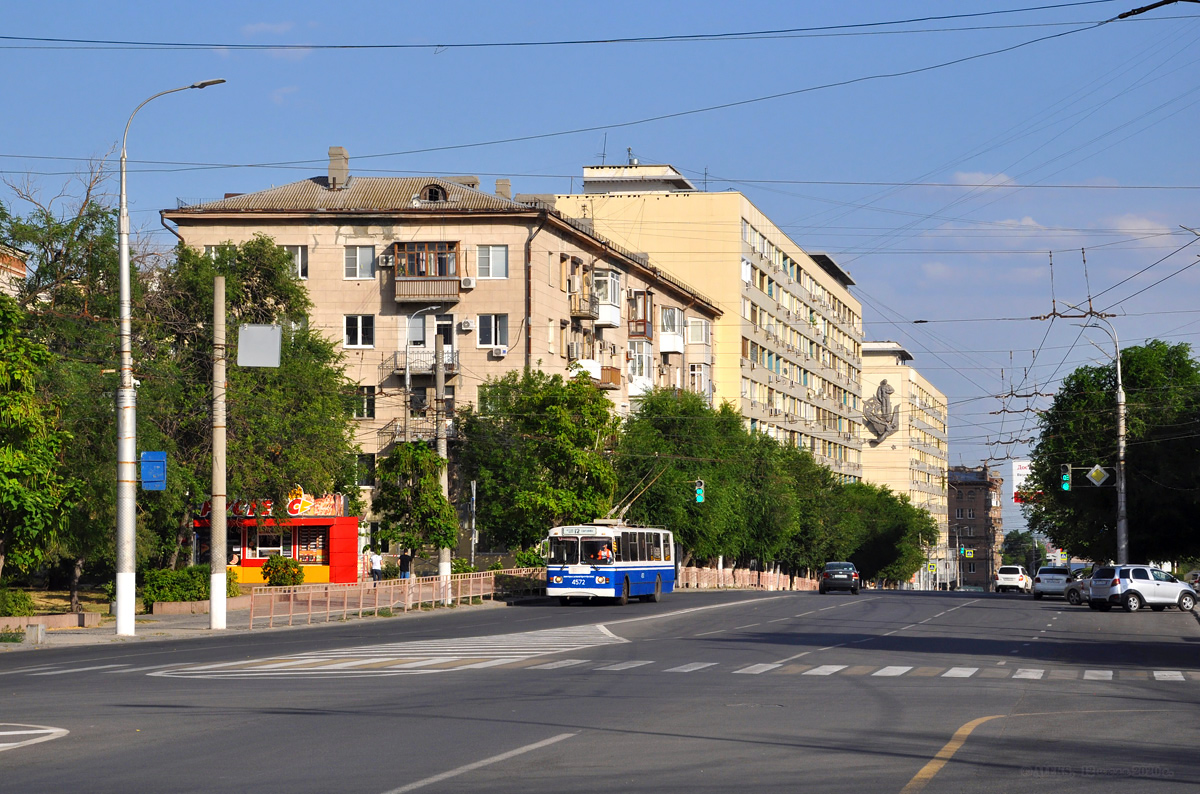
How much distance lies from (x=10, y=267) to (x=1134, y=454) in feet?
172

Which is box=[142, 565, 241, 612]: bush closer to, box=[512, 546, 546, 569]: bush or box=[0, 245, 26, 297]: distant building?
box=[0, 245, 26, 297]: distant building

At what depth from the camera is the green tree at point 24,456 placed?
94.3 ft

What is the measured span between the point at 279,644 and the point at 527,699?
12444 millimetres

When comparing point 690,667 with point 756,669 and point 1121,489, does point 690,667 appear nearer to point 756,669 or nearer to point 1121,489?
point 756,669

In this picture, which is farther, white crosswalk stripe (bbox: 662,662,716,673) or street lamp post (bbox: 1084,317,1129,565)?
street lamp post (bbox: 1084,317,1129,565)

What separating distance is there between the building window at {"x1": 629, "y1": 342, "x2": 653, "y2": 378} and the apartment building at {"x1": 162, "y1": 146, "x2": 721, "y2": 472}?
29.8ft

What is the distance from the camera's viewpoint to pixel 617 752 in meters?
11.2

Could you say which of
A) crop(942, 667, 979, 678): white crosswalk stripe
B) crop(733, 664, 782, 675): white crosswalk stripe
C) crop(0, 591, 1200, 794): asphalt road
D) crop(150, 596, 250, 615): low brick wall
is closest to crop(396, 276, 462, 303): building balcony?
crop(150, 596, 250, 615): low brick wall

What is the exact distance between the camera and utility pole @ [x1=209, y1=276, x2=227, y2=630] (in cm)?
Result: 3161

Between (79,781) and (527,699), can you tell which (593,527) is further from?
(79,781)

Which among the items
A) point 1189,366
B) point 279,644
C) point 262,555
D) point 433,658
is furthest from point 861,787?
point 1189,366

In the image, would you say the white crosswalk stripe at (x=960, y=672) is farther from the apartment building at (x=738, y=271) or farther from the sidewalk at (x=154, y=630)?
the apartment building at (x=738, y=271)

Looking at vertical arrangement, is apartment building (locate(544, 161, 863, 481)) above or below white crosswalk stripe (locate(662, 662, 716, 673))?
above

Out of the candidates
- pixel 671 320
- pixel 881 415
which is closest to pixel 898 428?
pixel 881 415
